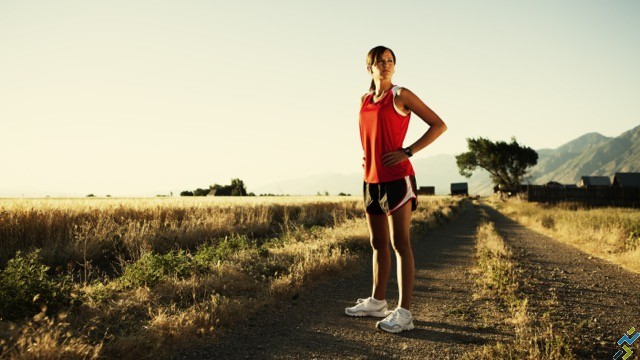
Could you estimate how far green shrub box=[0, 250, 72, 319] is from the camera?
402cm

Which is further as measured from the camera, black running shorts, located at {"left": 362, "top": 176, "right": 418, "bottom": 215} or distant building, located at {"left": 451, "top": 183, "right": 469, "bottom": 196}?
distant building, located at {"left": 451, "top": 183, "right": 469, "bottom": 196}

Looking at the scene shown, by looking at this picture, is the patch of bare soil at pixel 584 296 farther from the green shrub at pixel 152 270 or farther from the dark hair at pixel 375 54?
the green shrub at pixel 152 270

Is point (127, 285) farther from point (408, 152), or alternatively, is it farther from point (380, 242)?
point (408, 152)

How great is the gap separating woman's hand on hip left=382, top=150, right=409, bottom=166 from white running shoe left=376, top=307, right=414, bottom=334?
1.62 metres

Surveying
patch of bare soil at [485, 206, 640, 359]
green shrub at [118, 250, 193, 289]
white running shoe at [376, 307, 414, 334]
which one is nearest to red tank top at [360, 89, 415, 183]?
white running shoe at [376, 307, 414, 334]

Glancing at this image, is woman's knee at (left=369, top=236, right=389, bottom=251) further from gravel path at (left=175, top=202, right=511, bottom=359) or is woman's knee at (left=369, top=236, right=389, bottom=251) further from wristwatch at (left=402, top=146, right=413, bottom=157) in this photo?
wristwatch at (left=402, top=146, right=413, bottom=157)

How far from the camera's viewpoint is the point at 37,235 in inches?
345

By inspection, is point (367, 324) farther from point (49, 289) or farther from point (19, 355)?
point (49, 289)

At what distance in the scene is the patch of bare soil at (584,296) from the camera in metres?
3.87

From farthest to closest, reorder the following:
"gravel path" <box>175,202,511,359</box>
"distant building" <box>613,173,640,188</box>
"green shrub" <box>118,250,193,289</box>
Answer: "distant building" <box>613,173,640,188</box>
"green shrub" <box>118,250,193,289</box>
"gravel path" <box>175,202,511,359</box>

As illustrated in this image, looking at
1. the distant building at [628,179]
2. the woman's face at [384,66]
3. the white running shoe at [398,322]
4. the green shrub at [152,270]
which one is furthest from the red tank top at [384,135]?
the distant building at [628,179]

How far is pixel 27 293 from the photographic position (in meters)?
4.18

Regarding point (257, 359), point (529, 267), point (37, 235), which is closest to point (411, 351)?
point (257, 359)

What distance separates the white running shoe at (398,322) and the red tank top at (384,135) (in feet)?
4.80
